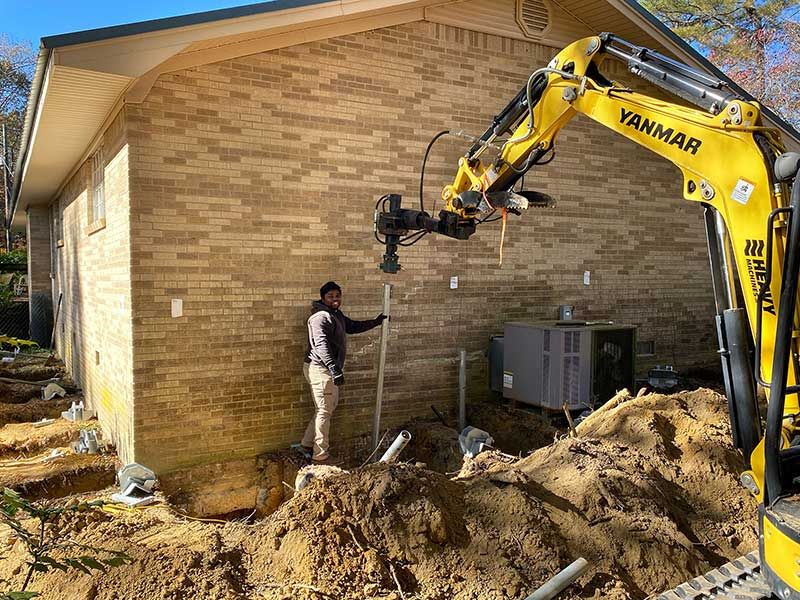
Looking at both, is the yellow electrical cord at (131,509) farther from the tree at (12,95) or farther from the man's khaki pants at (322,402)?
the tree at (12,95)

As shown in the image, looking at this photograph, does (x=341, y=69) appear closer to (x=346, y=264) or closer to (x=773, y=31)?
(x=346, y=264)

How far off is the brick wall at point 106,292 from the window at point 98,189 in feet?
0.49

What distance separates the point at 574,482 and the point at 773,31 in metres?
18.6

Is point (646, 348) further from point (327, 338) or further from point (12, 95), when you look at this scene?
point (12, 95)

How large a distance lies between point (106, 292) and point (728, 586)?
24.6 ft

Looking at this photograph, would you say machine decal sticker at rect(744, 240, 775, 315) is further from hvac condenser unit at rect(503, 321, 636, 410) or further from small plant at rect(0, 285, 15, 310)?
small plant at rect(0, 285, 15, 310)

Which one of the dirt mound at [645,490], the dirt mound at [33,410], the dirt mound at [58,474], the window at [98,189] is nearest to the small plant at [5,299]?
the dirt mound at [33,410]

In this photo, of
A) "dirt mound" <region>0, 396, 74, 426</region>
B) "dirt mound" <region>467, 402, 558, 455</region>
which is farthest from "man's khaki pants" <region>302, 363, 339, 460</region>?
"dirt mound" <region>0, 396, 74, 426</region>

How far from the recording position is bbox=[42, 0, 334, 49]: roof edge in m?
5.42

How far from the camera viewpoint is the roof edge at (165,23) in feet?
17.8

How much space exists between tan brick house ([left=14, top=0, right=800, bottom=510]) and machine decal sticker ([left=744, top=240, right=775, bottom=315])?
503 cm

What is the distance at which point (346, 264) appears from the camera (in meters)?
7.89

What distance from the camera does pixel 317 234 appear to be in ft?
25.1

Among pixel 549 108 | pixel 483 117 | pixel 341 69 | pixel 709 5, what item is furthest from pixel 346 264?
pixel 709 5
